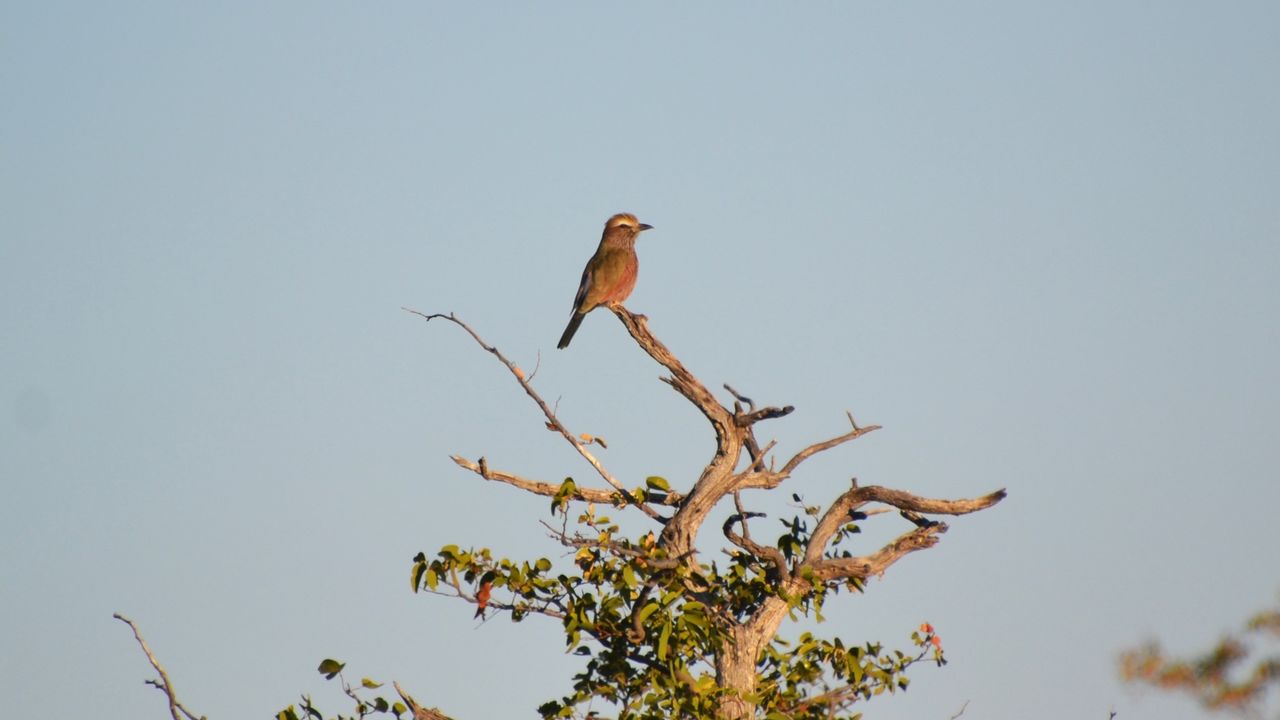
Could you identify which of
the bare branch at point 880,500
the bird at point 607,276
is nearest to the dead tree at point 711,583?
the bare branch at point 880,500

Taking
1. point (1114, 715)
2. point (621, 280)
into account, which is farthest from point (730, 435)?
point (621, 280)

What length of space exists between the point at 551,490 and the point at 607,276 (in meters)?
4.94

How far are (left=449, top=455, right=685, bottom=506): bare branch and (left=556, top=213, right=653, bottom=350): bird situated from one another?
408cm

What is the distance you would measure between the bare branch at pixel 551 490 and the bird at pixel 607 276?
4.08 meters

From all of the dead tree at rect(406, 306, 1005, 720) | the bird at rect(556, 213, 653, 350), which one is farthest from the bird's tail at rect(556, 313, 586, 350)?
the dead tree at rect(406, 306, 1005, 720)

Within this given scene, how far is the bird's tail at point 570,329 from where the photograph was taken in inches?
476

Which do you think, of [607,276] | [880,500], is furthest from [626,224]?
[880,500]

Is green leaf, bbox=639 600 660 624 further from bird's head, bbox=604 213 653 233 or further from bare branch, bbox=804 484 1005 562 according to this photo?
bird's head, bbox=604 213 653 233

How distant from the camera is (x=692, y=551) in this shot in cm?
725

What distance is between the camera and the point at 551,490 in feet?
24.6

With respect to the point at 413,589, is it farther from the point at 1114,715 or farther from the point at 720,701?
the point at 1114,715

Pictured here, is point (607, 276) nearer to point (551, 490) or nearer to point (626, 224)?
point (626, 224)

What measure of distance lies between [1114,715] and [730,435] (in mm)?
2399

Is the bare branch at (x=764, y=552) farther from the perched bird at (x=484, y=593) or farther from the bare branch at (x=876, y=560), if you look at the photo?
the perched bird at (x=484, y=593)
